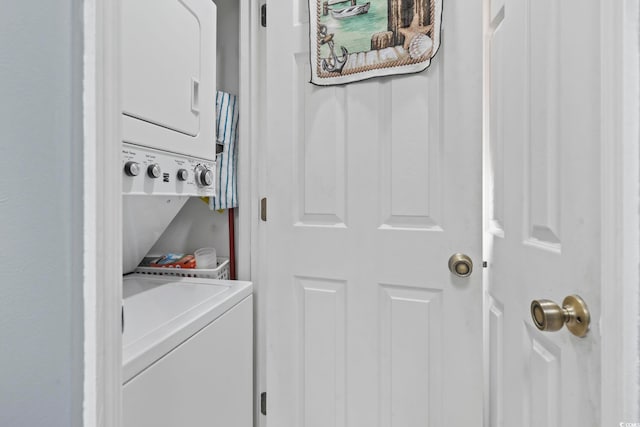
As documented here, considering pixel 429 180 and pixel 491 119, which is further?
pixel 429 180

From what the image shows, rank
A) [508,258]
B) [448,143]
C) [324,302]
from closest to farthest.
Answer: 1. [508,258]
2. [448,143]
3. [324,302]

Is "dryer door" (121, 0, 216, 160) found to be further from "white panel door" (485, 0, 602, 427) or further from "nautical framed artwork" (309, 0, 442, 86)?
"white panel door" (485, 0, 602, 427)

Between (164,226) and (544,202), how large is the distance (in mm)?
1547

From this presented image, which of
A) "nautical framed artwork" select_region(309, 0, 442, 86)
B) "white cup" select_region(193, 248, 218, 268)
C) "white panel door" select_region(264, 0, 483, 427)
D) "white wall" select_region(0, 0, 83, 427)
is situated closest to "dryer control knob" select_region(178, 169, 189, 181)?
"white panel door" select_region(264, 0, 483, 427)

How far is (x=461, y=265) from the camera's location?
3.85ft

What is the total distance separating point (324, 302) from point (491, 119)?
952mm

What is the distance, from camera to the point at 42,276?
1.43ft

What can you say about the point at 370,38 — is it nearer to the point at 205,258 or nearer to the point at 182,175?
the point at 182,175

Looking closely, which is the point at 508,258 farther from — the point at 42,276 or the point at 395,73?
the point at 42,276

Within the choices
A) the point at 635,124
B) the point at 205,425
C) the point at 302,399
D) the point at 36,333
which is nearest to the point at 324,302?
the point at 302,399

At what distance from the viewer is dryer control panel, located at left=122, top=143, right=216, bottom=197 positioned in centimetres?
95

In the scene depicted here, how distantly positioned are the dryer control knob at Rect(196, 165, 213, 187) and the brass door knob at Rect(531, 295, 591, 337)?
1.19 metres

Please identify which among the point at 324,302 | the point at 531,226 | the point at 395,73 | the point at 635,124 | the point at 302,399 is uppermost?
the point at 395,73

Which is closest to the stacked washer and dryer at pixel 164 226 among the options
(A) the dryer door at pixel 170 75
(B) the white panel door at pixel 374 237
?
(A) the dryer door at pixel 170 75
